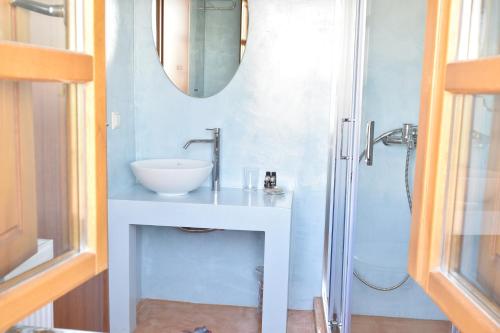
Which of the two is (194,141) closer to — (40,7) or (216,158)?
(216,158)

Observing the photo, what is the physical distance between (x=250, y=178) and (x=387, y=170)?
1023 millimetres

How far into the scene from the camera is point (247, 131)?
2.96 m

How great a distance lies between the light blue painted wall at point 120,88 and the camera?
104 inches

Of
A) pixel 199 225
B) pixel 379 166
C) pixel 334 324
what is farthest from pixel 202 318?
pixel 379 166

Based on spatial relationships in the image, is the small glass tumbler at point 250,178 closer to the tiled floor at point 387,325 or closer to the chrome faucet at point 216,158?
the chrome faucet at point 216,158

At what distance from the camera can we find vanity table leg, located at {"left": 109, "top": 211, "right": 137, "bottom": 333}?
2.60 m

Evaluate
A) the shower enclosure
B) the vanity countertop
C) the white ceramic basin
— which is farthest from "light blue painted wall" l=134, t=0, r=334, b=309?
the shower enclosure

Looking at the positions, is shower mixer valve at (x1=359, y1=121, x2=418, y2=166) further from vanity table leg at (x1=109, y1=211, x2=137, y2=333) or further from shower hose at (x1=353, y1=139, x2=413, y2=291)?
vanity table leg at (x1=109, y1=211, x2=137, y2=333)

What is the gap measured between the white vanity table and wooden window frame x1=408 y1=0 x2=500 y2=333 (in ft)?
5.46

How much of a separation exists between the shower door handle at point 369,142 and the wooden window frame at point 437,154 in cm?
119

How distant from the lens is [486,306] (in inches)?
25.1

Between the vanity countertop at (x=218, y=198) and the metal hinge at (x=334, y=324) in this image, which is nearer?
the metal hinge at (x=334, y=324)

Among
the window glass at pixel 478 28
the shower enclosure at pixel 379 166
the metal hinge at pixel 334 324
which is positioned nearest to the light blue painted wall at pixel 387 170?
the shower enclosure at pixel 379 166

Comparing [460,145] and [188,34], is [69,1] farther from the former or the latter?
[188,34]
